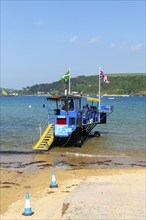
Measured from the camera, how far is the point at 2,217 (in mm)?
10367

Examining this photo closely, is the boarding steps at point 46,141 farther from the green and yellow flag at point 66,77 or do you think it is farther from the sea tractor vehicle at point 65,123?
the green and yellow flag at point 66,77

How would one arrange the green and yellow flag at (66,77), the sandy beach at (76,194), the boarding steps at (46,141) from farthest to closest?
1. the green and yellow flag at (66,77)
2. the boarding steps at (46,141)
3. the sandy beach at (76,194)

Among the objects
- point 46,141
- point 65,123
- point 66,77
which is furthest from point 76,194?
point 66,77

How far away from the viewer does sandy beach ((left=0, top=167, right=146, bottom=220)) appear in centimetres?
978

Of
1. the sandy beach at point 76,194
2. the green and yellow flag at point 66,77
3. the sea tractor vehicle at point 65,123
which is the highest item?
the green and yellow flag at point 66,77

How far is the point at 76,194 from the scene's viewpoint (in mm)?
12000

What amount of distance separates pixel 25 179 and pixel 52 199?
4.18 m

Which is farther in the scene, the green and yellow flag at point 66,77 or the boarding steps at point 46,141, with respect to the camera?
the green and yellow flag at point 66,77

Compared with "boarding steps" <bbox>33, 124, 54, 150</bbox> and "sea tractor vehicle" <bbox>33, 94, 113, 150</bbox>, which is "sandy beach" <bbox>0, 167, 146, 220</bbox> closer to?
"boarding steps" <bbox>33, 124, 54, 150</bbox>

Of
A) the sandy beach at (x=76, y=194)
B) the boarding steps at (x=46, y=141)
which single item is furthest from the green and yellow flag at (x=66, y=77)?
the sandy beach at (x=76, y=194)

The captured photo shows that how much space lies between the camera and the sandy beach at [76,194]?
9.78 metres

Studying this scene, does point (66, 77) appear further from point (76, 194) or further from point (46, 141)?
point (76, 194)

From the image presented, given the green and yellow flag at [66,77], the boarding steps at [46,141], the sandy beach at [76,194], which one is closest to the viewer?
the sandy beach at [76,194]

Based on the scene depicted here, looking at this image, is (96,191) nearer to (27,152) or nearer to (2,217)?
(2,217)
